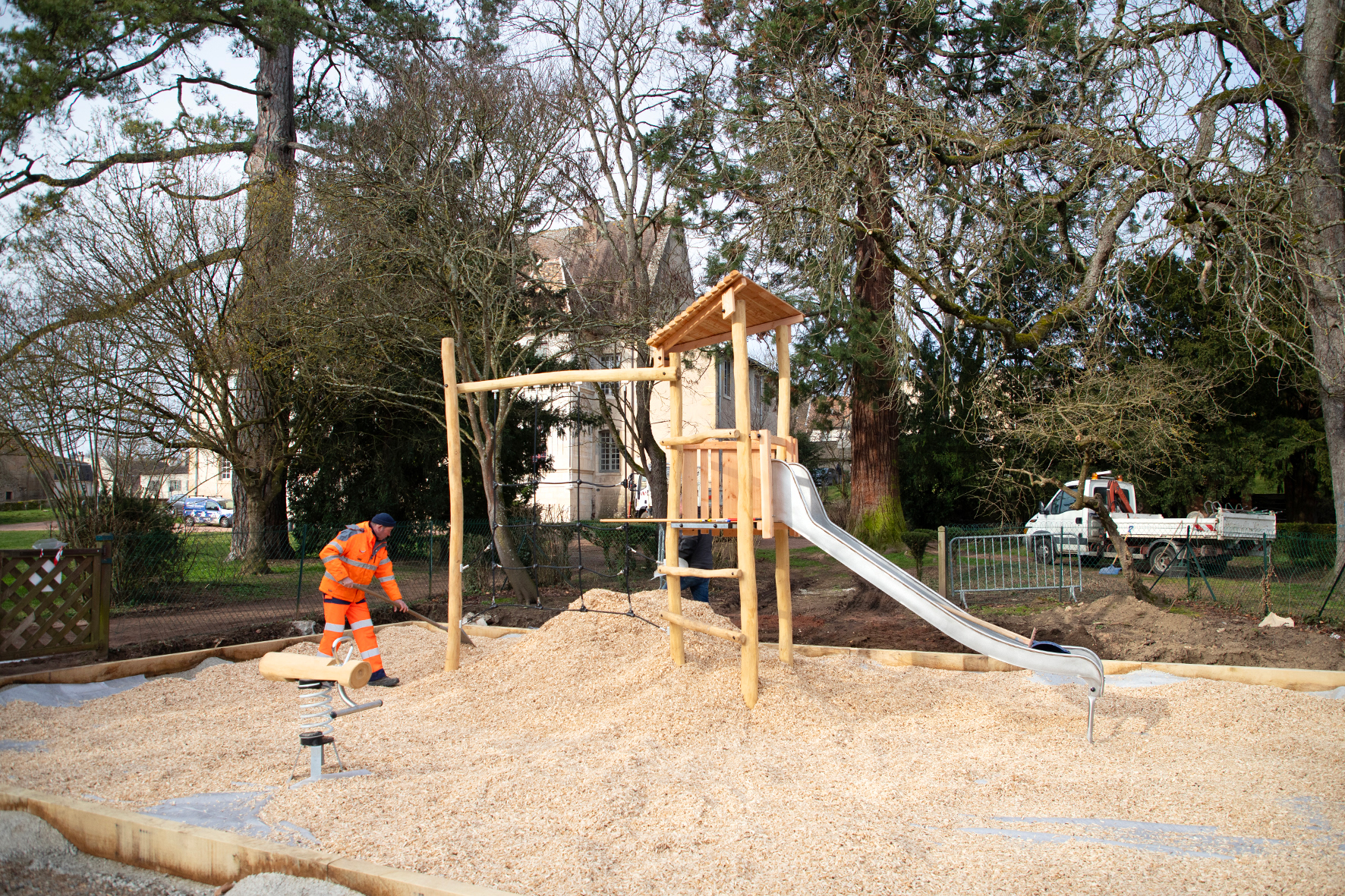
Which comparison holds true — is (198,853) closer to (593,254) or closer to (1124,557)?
(1124,557)

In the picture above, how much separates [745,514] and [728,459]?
880mm

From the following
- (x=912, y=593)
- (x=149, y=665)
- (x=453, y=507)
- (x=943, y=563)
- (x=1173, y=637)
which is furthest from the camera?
(x=943, y=563)

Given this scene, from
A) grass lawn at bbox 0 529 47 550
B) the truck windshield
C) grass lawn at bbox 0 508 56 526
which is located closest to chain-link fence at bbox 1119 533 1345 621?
the truck windshield

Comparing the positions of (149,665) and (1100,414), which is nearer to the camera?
(149,665)

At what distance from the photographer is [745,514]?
5.99m

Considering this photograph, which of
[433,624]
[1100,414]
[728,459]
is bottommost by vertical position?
[433,624]

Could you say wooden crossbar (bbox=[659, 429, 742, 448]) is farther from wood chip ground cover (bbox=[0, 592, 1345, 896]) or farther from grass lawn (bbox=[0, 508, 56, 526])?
grass lawn (bbox=[0, 508, 56, 526])

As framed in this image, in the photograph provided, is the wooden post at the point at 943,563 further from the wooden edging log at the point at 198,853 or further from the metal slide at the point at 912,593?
the wooden edging log at the point at 198,853

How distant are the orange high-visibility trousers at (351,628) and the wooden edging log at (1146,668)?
3818 mm

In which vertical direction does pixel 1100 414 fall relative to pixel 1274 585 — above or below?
above

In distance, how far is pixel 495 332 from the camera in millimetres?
12008

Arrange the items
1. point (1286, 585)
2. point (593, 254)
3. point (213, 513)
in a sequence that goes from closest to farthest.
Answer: point (1286, 585), point (593, 254), point (213, 513)

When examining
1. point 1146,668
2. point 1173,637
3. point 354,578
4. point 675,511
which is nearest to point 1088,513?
point 1173,637

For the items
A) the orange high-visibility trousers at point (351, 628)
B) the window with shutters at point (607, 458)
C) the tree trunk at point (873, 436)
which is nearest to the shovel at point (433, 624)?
the orange high-visibility trousers at point (351, 628)
